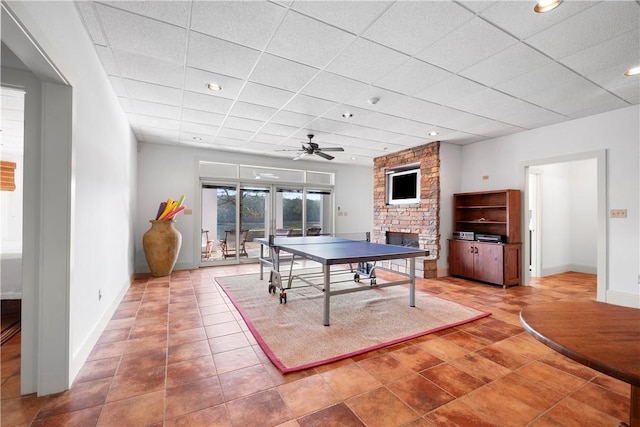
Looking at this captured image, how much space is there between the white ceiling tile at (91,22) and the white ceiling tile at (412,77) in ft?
8.08

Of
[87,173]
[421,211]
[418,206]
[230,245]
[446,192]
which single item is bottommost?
[230,245]

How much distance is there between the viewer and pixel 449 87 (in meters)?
3.11

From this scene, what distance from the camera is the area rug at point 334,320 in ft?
7.89

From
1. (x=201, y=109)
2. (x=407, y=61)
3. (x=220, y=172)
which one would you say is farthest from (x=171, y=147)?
(x=407, y=61)

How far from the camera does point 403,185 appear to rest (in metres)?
6.19

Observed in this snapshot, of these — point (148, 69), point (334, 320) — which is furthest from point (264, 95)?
point (334, 320)

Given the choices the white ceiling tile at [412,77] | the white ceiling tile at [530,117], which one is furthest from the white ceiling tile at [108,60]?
the white ceiling tile at [530,117]

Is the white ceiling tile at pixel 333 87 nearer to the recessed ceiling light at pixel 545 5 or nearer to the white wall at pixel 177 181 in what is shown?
the recessed ceiling light at pixel 545 5

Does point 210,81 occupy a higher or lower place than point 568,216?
higher

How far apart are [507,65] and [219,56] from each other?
272 centimetres

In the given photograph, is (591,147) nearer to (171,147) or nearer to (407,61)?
(407,61)

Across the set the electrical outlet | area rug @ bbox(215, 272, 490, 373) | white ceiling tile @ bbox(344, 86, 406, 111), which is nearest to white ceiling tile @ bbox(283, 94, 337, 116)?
white ceiling tile @ bbox(344, 86, 406, 111)

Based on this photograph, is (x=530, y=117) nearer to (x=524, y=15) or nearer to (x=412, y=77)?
(x=412, y=77)

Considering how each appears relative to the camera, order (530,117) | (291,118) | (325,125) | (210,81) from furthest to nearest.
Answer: (325,125), (291,118), (530,117), (210,81)
